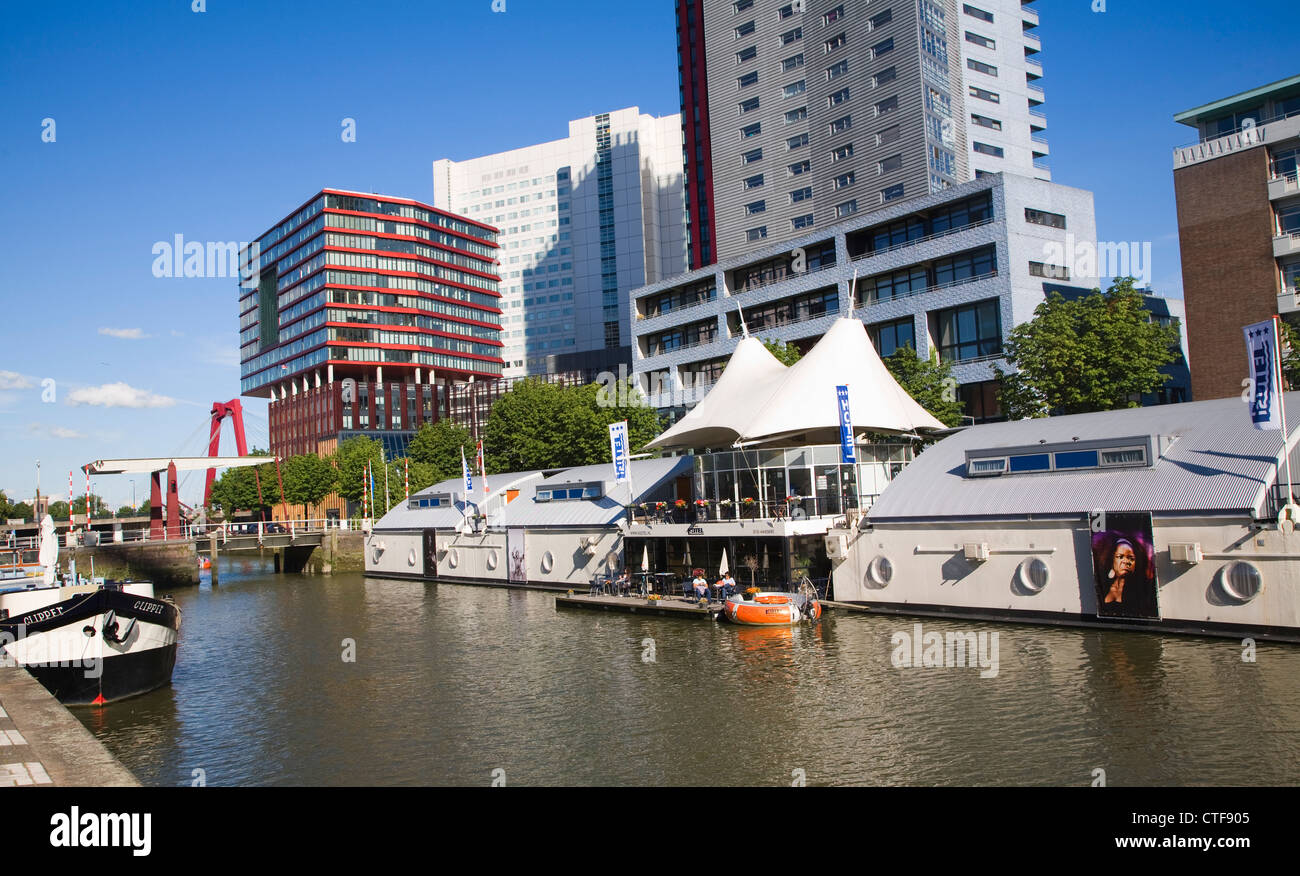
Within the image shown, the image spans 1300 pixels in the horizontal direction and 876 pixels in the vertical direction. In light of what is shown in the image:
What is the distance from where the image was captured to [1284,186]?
173 ft

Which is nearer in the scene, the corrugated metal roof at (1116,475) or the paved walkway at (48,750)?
the paved walkway at (48,750)

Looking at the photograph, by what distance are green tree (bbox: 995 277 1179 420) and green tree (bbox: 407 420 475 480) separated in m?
54.5

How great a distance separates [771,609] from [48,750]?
77.2 ft

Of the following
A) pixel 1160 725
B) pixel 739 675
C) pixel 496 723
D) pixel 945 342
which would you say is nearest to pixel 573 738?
pixel 496 723

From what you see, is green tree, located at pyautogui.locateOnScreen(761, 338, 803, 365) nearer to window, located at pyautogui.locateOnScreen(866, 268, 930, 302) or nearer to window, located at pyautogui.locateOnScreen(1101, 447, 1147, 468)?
window, located at pyautogui.locateOnScreen(866, 268, 930, 302)

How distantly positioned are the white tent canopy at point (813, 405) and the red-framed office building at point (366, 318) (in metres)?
102

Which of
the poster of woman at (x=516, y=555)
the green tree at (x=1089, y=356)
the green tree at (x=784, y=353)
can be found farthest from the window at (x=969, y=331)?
the poster of woman at (x=516, y=555)

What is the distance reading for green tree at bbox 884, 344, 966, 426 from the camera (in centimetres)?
5469

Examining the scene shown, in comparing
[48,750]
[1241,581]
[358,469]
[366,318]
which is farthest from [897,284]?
[366,318]

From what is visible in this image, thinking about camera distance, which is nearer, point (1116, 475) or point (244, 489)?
point (1116, 475)

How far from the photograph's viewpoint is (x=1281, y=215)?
2105 inches

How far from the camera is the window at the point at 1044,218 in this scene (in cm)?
6319

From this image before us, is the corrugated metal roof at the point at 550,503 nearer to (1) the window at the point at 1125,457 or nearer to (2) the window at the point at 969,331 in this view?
(1) the window at the point at 1125,457

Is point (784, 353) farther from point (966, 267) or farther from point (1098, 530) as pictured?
point (1098, 530)
